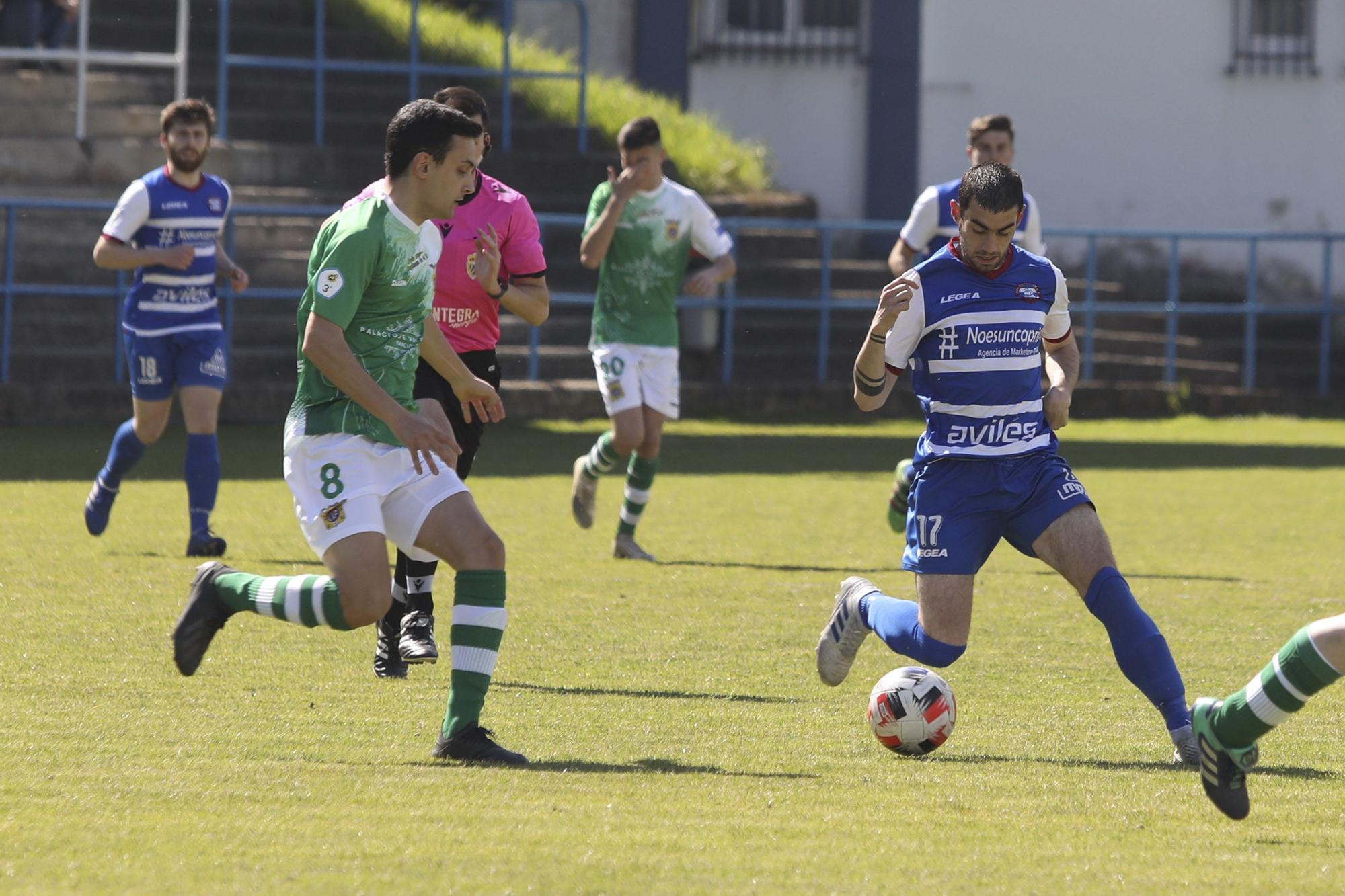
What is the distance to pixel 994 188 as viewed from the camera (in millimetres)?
5727

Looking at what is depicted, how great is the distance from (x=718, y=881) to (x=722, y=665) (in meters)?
3.00

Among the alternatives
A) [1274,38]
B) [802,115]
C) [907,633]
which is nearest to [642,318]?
[907,633]

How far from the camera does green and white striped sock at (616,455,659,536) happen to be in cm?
1028

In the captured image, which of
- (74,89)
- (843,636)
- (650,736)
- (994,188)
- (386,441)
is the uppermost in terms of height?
(74,89)

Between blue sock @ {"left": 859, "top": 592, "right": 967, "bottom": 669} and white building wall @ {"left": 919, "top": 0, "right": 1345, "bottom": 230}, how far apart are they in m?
16.2

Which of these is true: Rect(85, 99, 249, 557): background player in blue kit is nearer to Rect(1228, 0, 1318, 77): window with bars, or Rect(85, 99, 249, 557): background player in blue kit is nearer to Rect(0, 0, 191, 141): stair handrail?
Rect(0, 0, 191, 141): stair handrail

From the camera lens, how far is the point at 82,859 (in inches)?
173

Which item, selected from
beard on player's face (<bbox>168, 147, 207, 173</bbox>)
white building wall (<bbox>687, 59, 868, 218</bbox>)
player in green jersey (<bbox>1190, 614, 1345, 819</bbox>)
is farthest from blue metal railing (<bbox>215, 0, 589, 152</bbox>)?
player in green jersey (<bbox>1190, 614, 1345, 819</bbox>)

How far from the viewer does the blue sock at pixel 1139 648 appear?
18.6 feet

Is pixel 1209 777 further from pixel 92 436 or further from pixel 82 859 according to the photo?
pixel 92 436

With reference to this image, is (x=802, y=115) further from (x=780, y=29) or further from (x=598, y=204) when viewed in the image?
(x=598, y=204)

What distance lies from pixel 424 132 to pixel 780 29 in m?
17.7

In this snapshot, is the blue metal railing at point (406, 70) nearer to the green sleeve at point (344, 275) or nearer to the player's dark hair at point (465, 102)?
the player's dark hair at point (465, 102)

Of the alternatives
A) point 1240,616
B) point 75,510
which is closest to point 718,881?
point 1240,616
